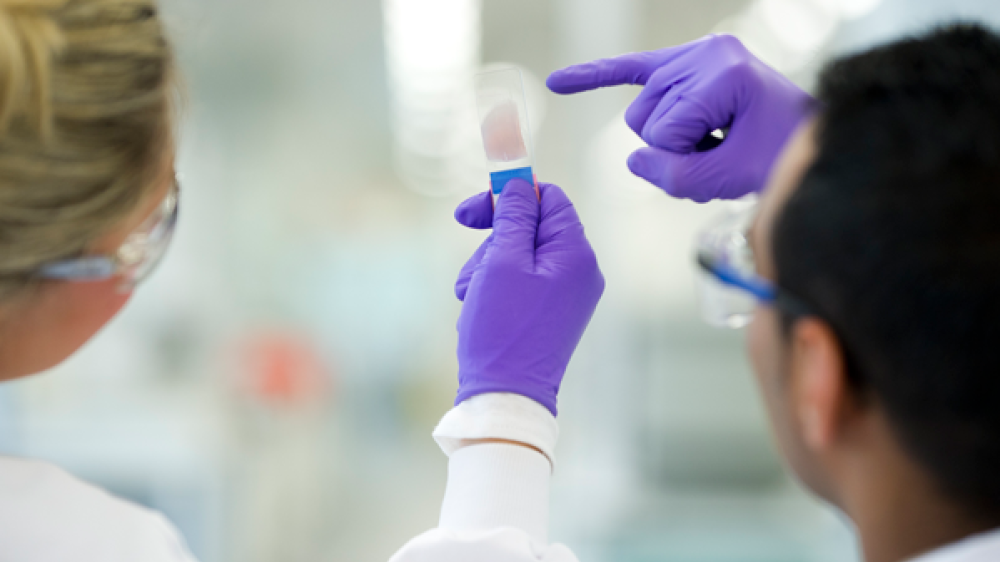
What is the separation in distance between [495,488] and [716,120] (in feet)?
1.98

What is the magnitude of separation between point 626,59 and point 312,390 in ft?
13.4

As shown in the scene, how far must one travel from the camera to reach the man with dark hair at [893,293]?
0.61 meters

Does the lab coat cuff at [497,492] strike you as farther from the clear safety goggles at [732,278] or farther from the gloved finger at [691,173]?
the gloved finger at [691,173]

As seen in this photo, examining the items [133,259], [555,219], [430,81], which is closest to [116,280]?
[133,259]

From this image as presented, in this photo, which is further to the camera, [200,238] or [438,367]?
[438,367]

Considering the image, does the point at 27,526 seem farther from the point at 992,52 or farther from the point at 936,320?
the point at 992,52

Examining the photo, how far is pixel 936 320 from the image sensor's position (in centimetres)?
61

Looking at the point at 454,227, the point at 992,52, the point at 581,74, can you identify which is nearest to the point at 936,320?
the point at 992,52

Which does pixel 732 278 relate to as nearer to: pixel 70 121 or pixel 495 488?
pixel 495 488

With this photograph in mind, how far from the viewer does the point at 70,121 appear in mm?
747

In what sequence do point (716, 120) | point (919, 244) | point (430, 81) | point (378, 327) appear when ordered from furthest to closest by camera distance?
point (378, 327) → point (430, 81) → point (716, 120) → point (919, 244)

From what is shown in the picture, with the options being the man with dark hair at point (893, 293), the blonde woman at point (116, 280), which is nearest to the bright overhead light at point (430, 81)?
the blonde woman at point (116, 280)

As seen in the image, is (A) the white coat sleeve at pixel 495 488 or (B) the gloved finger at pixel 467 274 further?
(B) the gloved finger at pixel 467 274

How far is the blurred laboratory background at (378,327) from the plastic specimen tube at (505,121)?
6.21ft
